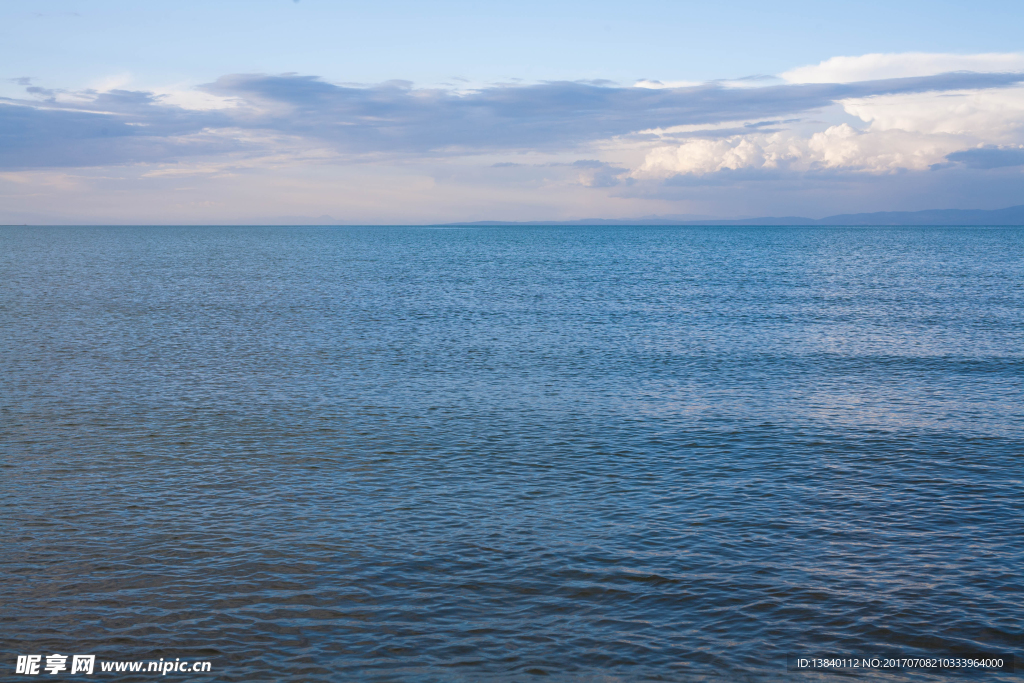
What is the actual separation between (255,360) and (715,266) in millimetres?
94645

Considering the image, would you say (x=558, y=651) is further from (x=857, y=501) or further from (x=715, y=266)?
(x=715, y=266)

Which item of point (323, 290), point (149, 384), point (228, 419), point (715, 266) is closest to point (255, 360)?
point (149, 384)

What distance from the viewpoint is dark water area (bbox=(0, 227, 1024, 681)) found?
1409 centimetres

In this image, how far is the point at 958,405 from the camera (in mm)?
31688

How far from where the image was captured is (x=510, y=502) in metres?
20.9

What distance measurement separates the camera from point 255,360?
4188 centimetres

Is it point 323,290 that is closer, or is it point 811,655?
point 811,655

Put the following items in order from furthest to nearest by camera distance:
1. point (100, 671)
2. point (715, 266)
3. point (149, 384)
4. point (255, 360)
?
point (715, 266) < point (255, 360) < point (149, 384) < point (100, 671)

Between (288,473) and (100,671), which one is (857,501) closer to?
(288,473)

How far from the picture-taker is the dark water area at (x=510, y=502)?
14.1m

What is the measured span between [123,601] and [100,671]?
2362 mm

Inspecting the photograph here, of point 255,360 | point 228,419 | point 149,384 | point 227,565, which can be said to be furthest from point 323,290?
point 227,565

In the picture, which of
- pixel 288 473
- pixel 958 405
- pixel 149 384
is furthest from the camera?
pixel 149 384

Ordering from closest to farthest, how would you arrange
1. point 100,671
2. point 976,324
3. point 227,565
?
point 100,671 < point 227,565 < point 976,324
